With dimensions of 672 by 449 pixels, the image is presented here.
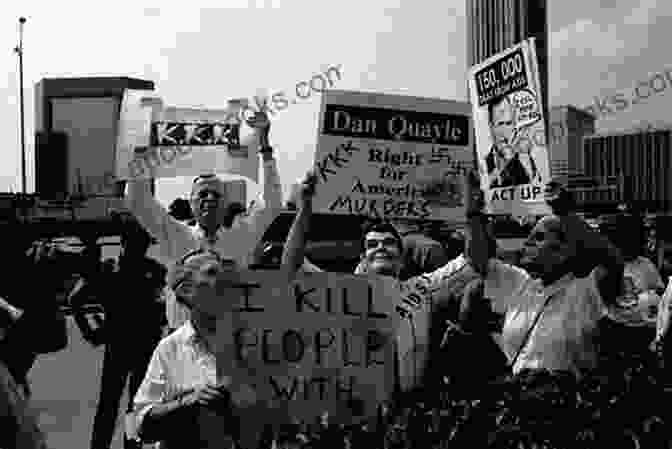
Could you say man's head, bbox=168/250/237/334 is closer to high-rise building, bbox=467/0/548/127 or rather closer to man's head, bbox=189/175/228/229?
man's head, bbox=189/175/228/229

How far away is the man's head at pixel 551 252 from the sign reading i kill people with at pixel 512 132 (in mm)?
1203

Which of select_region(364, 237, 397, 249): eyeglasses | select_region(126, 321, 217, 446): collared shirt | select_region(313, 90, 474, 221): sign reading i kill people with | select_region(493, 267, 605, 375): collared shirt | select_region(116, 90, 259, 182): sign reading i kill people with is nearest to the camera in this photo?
select_region(126, 321, 217, 446): collared shirt

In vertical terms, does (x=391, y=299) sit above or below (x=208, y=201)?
below

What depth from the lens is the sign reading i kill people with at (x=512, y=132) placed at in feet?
16.2

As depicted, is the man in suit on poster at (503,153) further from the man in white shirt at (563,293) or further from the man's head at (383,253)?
the man's head at (383,253)

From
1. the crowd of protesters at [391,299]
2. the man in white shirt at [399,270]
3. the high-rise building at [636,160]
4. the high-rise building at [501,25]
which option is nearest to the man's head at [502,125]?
the crowd of protesters at [391,299]

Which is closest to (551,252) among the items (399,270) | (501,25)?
(399,270)

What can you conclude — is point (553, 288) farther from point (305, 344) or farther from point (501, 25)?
point (501, 25)

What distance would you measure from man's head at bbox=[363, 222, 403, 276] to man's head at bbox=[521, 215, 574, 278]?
1.87 ft

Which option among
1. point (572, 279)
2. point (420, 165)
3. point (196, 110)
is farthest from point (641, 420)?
point (196, 110)

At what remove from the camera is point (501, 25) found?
58312 millimetres

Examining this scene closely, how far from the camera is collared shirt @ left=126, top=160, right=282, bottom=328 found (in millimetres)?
4457

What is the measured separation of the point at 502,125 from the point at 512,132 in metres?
0.11

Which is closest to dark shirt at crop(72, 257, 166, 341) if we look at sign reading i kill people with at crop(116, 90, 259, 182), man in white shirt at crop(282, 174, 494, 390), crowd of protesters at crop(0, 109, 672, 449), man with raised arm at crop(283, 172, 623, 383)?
crowd of protesters at crop(0, 109, 672, 449)
